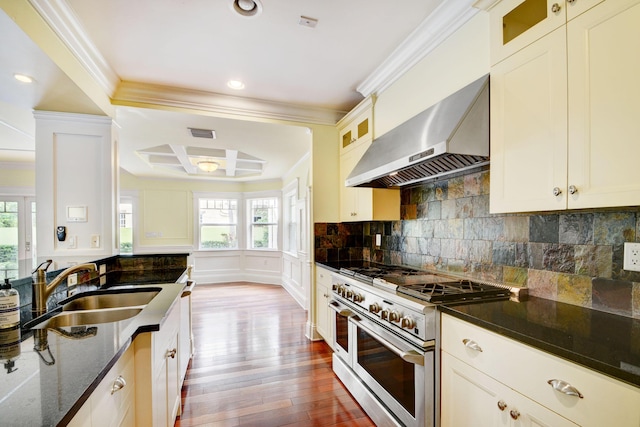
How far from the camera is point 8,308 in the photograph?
122cm

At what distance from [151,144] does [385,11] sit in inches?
133

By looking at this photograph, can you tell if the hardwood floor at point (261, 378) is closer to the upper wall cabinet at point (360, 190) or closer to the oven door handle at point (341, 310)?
the oven door handle at point (341, 310)

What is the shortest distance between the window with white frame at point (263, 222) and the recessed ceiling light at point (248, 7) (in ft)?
15.8

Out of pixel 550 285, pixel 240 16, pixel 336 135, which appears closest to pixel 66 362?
pixel 240 16

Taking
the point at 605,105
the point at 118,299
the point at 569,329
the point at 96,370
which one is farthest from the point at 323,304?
the point at 605,105

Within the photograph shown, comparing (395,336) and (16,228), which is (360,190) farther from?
(16,228)

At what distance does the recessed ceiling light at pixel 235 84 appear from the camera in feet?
8.79

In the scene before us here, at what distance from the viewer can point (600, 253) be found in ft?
4.41

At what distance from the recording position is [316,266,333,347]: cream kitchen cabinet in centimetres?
293

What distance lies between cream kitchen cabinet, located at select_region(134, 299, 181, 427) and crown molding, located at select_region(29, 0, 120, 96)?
75.1 inches

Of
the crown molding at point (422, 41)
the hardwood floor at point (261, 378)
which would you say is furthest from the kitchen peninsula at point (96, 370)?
the crown molding at point (422, 41)

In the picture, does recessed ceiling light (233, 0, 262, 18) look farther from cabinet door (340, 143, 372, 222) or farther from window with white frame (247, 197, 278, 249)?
window with white frame (247, 197, 278, 249)

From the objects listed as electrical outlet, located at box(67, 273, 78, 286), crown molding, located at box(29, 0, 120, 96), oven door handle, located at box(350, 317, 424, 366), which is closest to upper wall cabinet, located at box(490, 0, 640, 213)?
oven door handle, located at box(350, 317, 424, 366)

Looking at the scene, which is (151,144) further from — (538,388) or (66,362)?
(538,388)
